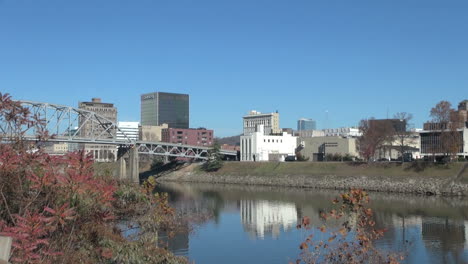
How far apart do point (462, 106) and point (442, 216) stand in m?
114

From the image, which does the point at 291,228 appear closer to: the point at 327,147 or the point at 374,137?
the point at 374,137

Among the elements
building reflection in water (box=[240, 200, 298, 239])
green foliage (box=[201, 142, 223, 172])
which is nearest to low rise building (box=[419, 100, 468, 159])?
building reflection in water (box=[240, 200, 298, 239])

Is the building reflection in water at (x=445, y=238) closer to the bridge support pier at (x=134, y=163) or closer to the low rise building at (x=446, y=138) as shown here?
the low rise building at (x=446, y=138)

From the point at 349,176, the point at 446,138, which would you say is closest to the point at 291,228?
the point at 349,176

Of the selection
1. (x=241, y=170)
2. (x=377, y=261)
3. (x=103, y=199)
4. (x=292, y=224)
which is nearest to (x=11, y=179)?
(x=103, y=199)

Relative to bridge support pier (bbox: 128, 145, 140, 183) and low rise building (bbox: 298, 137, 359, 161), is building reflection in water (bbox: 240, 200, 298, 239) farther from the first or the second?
low rise building (bbox: 298, 137, 359, 161)

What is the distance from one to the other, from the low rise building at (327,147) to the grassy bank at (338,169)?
61.8 ft

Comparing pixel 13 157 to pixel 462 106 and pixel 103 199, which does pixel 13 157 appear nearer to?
pixel 103 199

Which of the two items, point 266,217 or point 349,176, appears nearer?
point 266,217

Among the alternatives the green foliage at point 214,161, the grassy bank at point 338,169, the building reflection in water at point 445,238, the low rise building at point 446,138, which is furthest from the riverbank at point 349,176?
the building reflection in water at point 445,238

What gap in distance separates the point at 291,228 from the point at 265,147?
90.3m

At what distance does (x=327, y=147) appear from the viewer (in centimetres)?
12256

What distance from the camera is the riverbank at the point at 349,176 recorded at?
7431cm

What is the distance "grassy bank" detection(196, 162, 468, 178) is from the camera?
78125mm
